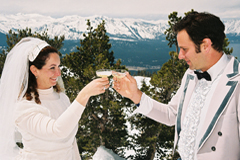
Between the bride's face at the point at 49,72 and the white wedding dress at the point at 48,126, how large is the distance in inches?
4.0

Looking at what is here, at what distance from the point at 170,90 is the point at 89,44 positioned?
4997 mm

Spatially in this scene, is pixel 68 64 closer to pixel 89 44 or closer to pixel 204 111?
pixel 89 44

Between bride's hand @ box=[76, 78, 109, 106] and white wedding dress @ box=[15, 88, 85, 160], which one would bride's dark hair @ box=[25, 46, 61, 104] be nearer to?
white wedding dress @ box=[15, 88, 85, 160]

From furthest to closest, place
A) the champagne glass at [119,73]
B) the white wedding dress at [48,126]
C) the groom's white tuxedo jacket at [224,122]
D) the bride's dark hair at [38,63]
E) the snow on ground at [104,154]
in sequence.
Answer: the snow on ground at [104,154] → the champagne glass at [119,73] → the bride's dark hair at [38,63] → the white wedding dress at [48,126] → the groom's white tuxedo jacket at [224,122]

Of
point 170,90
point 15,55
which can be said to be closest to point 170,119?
point 15,55

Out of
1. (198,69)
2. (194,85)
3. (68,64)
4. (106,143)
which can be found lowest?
(106,143)

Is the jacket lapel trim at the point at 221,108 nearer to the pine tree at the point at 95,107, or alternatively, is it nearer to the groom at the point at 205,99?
the groom at the point at 205,99

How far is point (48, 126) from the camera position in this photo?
80.4 inches

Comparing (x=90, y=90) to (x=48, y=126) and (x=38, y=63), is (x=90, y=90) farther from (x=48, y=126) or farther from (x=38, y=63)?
(x=38, y=63)

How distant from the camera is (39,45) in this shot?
244cm

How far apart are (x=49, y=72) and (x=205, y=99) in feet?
5.93

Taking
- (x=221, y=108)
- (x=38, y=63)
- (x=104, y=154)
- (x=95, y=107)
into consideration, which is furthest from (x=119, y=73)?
(x=95, y=107)

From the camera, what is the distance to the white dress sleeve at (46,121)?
2023mm

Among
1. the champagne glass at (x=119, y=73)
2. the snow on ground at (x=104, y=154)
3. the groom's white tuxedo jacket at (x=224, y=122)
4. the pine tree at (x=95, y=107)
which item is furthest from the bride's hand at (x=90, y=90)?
the snow on ground at (x=104, y=154)
